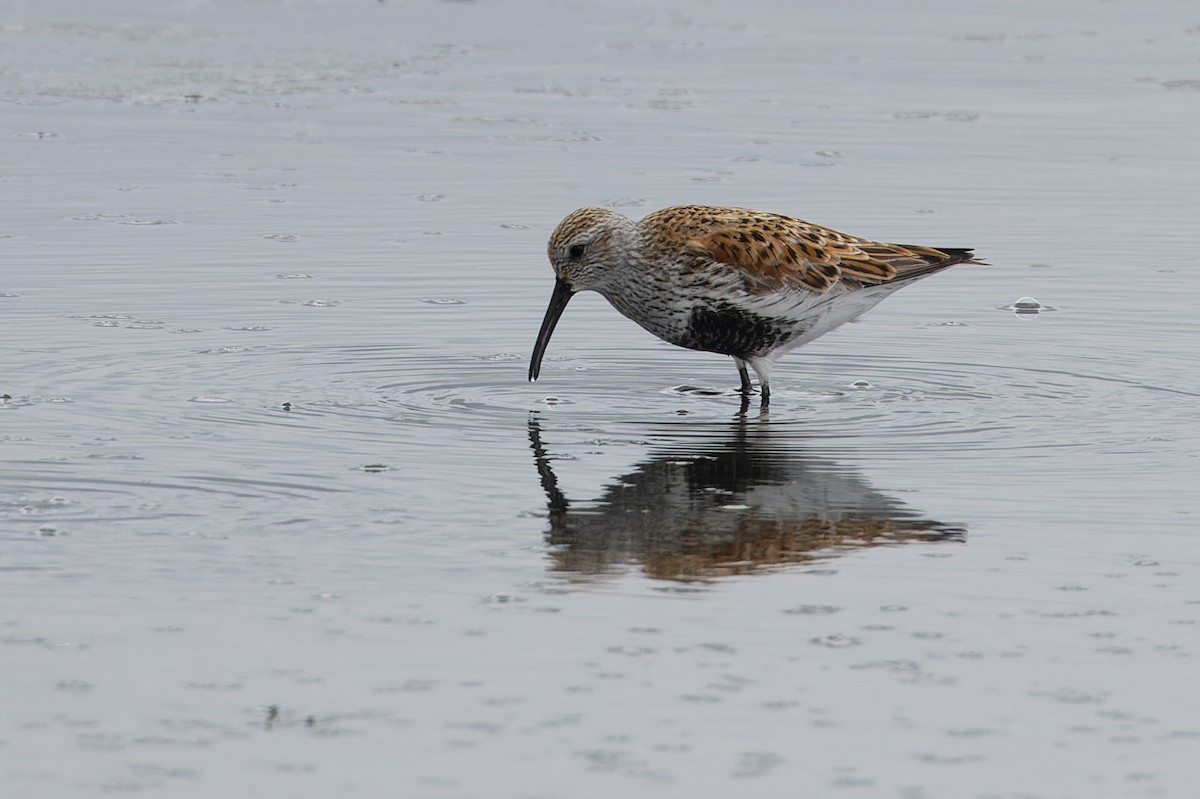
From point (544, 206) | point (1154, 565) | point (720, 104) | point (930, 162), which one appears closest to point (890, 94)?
point (720, 104)

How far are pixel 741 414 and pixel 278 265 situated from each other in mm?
4360

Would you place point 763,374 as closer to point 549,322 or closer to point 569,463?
point 549,322

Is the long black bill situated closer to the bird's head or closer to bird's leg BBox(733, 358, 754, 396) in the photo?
the bird's head

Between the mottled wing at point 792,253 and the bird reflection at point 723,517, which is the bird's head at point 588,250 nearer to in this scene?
the mottled wing at point 792,253

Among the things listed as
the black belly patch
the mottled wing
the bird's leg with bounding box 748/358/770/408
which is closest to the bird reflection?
the bird's leg with bounding box 748/358/770/408

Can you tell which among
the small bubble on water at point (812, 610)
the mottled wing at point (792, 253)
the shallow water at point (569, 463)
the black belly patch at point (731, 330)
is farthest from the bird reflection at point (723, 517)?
the mottled wing at point (792, 253)

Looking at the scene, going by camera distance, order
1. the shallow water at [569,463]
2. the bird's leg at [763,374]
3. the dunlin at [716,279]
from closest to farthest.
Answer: the shallow water at [569,463]
the bird's leg at [763,374]
the dunlin at [716,279]

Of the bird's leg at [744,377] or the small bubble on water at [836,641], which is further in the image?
the bird's leg at [744,377]

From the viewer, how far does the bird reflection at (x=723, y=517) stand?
745 centimetres

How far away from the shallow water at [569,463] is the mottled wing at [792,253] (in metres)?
0.56

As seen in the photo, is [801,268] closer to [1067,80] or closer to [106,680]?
[106,680]

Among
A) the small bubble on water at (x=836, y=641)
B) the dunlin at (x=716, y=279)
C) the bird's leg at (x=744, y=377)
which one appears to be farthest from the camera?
the bird's leg at (x=744, y=377)

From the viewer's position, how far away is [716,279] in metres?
10.7

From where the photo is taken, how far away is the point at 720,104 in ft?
64.3
